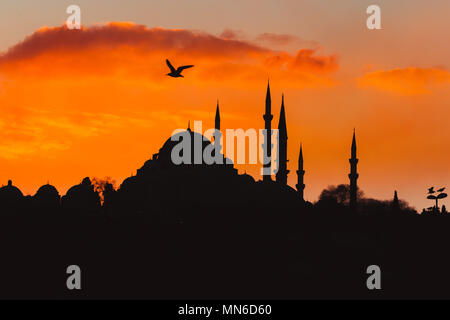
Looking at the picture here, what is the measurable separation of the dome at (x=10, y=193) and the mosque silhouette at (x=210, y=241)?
19cm

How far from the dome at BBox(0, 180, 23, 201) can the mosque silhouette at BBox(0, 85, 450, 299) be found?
19 centimetres

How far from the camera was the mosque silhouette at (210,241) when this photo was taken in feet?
241

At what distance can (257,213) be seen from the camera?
88812 millimetres

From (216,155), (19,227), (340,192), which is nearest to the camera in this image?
(19,227)

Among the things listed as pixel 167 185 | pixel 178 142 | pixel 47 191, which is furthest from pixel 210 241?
pixel 178 142

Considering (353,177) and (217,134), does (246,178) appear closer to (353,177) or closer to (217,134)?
(217,134)

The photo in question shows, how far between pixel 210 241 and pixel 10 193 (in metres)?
21.2

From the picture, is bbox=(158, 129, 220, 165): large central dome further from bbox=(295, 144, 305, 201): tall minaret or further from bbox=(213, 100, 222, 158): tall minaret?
bbox=(295, 144, 305, 201): tall minaret

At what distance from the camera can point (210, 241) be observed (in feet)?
267

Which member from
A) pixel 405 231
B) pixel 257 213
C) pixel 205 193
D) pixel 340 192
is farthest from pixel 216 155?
pixel 340 192

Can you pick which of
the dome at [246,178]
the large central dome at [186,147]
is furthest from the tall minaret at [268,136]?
the large central dome at [186,147]

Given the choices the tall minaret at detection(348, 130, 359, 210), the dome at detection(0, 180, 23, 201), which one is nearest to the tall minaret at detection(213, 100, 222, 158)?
the tall minaret at detection(348, 130, 359, 210)

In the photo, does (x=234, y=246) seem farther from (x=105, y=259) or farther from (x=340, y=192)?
(x=340, y=192)
